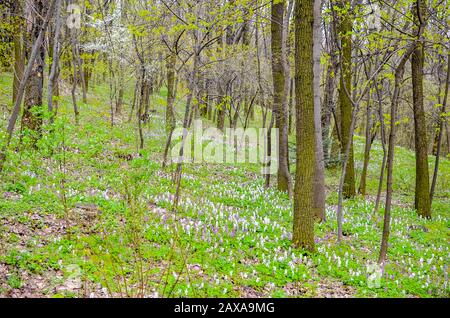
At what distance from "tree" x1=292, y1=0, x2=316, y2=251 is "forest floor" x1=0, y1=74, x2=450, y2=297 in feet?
1.81

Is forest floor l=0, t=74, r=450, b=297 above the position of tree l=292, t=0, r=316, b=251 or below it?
below

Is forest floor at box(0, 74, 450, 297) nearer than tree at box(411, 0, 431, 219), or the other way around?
forest floor at box(0, 74, 450, 297)

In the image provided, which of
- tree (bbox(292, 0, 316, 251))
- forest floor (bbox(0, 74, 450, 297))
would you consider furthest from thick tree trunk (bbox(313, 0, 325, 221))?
tree (bbox(292, 0, 316, 251))

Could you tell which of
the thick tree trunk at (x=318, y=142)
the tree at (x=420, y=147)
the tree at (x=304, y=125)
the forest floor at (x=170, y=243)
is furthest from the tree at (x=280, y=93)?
the tree at (x=420, y=147)

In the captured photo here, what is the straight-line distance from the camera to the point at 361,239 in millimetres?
9680

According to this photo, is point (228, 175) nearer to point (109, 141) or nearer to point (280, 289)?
point (109, 141)

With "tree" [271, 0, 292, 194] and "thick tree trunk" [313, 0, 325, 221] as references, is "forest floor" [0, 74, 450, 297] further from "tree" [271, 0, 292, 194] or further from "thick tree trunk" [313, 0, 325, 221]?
"tree" [271, 0, 292, 194]

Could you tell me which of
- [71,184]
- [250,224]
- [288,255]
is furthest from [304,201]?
[71,184]

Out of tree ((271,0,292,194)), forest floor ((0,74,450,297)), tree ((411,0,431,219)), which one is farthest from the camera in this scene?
tree ((411,0,431,219))

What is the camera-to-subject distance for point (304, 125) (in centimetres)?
766

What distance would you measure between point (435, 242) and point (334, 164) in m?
10.3

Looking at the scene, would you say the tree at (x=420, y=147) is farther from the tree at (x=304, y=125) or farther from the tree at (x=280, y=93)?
the tree at (x=304, y=125)

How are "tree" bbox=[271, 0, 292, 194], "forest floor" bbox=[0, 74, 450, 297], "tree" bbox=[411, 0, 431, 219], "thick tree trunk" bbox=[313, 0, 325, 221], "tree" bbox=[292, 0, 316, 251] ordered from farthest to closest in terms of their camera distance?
1. "tree" bbox=[411, 0, 431, 219]
2. "tree" bbox=[271, 0, 292, 194]
3. "thick tree trunk" bbox=[313, 0, 325, 221]
4. "tree" bbox=[292, 0, 316, 251]
5. "forest floor" bbox=[0, 74, 450, 297]

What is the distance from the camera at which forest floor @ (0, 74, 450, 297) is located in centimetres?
564
